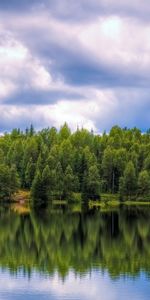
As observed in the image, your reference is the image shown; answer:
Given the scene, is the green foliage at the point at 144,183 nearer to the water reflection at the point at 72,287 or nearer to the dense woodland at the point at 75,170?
the dense woodland at the point at 75,170

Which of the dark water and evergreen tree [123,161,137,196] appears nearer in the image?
the dark water

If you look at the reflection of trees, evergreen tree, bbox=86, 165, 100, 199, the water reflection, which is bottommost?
the water reflection

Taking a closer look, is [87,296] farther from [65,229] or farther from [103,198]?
[103,198]

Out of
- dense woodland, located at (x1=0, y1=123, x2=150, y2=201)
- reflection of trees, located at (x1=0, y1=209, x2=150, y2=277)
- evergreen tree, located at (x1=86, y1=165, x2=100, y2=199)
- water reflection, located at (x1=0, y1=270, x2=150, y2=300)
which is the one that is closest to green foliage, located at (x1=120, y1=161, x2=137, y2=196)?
dense woodland, located at (x1=0, y1=123, x2=150, y2=201)

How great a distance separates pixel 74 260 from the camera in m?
56.6

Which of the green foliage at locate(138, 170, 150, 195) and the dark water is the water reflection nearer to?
the dark water

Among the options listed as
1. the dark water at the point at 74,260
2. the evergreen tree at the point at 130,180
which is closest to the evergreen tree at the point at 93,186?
the evergreen tree at the point at 130,180

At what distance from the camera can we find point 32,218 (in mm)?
104000

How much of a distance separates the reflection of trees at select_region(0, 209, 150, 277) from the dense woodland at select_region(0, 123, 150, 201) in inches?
1832

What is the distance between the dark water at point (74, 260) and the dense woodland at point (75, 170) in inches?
2230

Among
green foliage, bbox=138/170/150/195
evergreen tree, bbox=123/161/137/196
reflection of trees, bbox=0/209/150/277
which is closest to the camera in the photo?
reflection of trees, bbox=0/209/150/277

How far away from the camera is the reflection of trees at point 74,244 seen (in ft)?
176

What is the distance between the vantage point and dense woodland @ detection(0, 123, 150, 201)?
151875mm

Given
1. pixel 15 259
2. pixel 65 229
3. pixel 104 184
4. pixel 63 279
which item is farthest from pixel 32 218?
pixel 104 184
